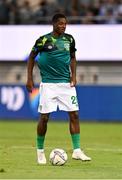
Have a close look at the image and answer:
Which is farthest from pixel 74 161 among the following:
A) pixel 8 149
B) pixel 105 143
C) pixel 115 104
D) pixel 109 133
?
pixel 115 104

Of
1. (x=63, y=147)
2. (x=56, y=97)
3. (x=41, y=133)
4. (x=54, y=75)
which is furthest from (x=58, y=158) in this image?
(x=63, y=147)

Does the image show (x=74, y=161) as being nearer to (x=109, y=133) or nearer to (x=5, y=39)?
(x=109, y=133)

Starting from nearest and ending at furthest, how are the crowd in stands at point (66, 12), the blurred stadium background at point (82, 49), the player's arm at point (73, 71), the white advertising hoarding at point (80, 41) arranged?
the player's arm at point (73, 71), the blurred stadium background at point (82, 49), the crowd in stands at point (66, 12), the white advertising hoarding at point (80, 41)

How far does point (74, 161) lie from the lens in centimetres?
1356

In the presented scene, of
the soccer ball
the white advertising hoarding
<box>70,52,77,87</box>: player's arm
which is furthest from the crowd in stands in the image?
the soccer ball

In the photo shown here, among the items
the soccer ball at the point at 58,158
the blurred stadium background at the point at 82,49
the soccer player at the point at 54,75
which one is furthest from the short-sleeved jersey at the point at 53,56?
the blurred stadium background at the point at 82,49

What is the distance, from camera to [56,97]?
13422 mm

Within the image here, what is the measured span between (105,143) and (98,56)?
12.7m

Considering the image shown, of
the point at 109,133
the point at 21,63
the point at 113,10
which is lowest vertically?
the point at 109,133

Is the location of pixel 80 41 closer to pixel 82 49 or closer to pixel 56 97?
pixel 82 49

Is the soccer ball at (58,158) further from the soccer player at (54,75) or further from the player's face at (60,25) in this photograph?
the player's face at (60,25)

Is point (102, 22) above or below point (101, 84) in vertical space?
above

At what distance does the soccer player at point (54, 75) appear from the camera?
522 inches

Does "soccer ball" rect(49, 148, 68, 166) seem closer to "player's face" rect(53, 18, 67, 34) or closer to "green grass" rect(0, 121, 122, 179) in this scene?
"green grass" rect(0, 121, 122, 179)
